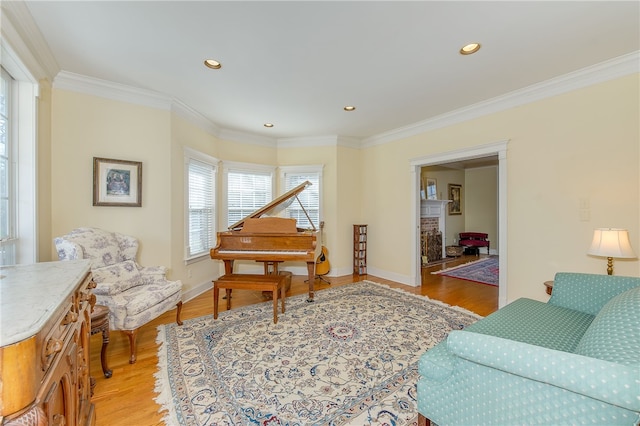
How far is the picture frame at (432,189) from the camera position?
6996 millimetres

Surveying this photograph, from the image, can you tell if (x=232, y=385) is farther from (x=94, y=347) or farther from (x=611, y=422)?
(x=611, y=422)

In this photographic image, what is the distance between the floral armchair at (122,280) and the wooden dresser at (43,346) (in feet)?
2.35

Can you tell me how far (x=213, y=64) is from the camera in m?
2.52

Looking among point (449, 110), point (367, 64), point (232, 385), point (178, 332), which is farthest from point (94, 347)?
point (449, 110)

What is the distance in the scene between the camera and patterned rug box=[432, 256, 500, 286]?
4.76 m

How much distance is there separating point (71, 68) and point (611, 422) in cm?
454

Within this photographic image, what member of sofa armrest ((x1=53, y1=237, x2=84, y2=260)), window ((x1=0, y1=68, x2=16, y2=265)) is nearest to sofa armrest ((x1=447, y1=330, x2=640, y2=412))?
sofa armrest ((x1=53, y1=237, x2=84, y2=260))

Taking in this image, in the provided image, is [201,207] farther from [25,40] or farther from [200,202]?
[25,40]

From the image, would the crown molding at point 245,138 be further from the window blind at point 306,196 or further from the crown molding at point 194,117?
the window blind at point 306,196

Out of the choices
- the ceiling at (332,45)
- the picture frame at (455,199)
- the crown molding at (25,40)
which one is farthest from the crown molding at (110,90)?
the picture frame at (455,199)

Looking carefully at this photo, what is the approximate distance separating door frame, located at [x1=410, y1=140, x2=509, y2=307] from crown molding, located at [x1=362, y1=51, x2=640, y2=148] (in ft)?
1.51

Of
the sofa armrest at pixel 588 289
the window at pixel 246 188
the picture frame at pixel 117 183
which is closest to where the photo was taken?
the sofa armrest at pixel 588 289

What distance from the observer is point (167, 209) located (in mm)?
3303

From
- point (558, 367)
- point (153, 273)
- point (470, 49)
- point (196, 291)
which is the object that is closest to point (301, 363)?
point (558, 367)
